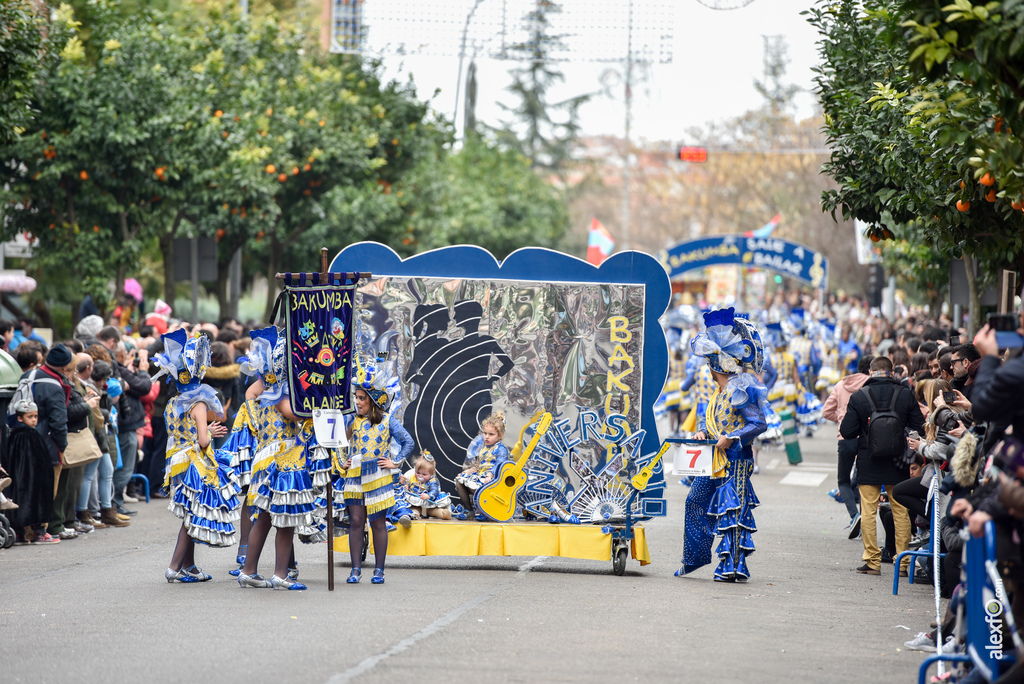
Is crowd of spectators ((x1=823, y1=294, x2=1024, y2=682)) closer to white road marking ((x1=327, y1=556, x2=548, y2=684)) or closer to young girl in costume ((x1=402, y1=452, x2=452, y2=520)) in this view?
white road marking ((x1=327, y1=556, x2=548, y2=684))

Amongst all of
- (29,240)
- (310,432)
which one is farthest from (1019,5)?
(29,240)

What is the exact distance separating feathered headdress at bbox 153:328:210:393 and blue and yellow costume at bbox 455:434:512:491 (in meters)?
2.48

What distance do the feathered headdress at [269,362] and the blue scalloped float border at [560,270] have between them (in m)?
1.48

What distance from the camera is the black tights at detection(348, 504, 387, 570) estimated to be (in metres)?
9.78

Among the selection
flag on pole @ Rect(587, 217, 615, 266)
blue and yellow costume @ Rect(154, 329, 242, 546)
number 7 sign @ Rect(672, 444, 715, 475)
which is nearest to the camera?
blue and yellow costume @ Rect(154, 329, 242, 546)

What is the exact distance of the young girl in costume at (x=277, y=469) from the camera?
9133mm

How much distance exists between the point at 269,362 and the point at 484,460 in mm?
2350

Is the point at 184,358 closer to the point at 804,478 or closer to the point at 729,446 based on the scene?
the point at 729,446

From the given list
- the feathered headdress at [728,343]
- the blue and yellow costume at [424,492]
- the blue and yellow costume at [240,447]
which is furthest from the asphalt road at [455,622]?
the feathered headdress at [728,343]

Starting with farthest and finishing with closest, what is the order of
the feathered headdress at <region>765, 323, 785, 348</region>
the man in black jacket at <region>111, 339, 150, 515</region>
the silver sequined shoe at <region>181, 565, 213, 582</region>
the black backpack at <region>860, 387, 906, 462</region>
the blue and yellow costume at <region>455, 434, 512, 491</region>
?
the feathered headdress at <region>765, 323, 785, 348</region>, the man in black jacket at <region>111, 339, 150, 515</region>, the blue and yellow costume at <region>455, 434, 512, 491</region>, the black backpack at <region>860, 387, 906, 462</region>, the silver sequined shoe at <region>181, 565, 213, 582</region>

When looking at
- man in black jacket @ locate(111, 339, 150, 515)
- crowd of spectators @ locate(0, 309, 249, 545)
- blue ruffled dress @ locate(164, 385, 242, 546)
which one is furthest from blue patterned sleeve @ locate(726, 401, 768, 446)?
man in black jacket @ locate(111, 339, 150, 515)

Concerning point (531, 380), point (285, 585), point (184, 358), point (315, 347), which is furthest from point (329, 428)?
point (531, 380)

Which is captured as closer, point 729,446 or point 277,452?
point 277,452

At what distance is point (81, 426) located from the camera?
40.7 ft
